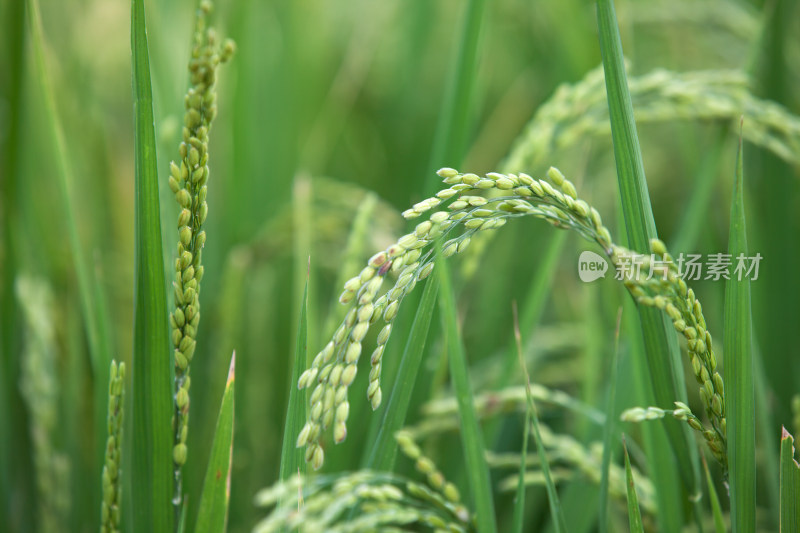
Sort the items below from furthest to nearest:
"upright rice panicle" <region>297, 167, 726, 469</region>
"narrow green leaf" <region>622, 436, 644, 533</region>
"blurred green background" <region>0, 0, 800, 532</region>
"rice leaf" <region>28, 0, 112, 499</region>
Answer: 1. "blurred green background" <region>0, 0, 800, 532</region>
2. "rice leaf" <region>28, 0, 112, 499</region>
3. "narrow green leaf" <region>622, 436, 644, 533</region>
4. "upright rice panicle" <region>297, 167, 726, 469</region>

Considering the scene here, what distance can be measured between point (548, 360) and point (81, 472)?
46.3 inches

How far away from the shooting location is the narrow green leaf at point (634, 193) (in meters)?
0.72

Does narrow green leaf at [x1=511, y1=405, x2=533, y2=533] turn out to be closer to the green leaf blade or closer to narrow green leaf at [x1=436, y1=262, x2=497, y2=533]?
narrow green leaf at [x1=436, y1=262, x2=497, y2=533]

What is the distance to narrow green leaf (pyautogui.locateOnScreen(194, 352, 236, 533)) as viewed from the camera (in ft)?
2.30

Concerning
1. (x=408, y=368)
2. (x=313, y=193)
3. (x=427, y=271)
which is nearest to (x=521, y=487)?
(x=408, y=368)

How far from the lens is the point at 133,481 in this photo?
75 centimetres

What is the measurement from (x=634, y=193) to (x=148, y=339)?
1.94 feet

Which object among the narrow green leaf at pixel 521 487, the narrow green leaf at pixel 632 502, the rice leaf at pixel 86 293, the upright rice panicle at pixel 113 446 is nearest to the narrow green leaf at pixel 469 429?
the narrow green leaf at pixel 521 487

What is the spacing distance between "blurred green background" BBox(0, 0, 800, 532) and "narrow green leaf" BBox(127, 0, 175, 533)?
0.19 meters

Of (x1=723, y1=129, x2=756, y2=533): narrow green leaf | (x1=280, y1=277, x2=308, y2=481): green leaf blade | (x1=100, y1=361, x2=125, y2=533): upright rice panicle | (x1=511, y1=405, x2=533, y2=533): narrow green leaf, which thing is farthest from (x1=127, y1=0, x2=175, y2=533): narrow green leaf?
(x1=723, y1=129, x2=756, y2=533): narrow green leaf

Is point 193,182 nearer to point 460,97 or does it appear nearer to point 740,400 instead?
point 460,97

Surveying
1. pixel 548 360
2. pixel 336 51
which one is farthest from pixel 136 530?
pixel 336 51

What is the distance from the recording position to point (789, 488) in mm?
708

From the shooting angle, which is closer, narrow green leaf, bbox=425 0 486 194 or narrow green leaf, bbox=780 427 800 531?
narrow green leaf, bbox=780 427 800 531
